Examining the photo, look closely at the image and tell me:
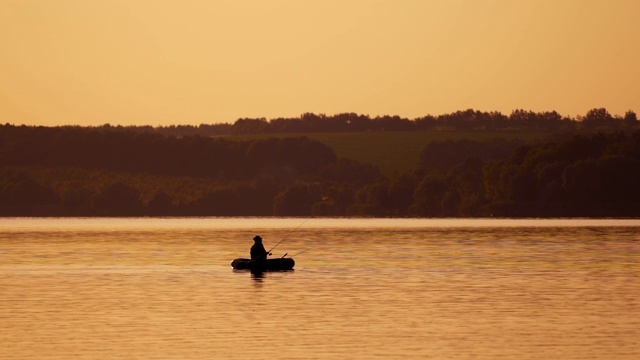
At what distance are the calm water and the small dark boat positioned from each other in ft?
1.87

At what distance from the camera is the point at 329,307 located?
51.5 metres

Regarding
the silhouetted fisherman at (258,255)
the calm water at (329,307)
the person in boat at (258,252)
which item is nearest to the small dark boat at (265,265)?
the silhouetted fisherman at (258,255)

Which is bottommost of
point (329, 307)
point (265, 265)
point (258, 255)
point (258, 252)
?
point (329, 307)

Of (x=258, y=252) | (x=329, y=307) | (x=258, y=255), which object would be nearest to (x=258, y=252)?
(x=258, y=252)

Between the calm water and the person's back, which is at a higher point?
the person's back

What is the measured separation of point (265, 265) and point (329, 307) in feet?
73.3

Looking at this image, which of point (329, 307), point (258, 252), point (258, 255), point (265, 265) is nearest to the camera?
point (329, 307)

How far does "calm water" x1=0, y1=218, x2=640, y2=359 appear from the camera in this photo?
38.9 meters

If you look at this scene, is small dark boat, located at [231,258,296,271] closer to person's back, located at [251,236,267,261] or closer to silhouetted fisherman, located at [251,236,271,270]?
silhouetted fisherman, located at [251,236,271,270]

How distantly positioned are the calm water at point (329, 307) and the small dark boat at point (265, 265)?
570mm

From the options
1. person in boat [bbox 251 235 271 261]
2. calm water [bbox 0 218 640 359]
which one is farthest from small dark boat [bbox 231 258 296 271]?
calm water [bbox 0 218 640 359]

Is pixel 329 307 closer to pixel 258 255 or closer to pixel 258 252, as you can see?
pixel 258 252

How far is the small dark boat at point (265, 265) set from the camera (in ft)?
240

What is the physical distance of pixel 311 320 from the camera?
46.6 m
